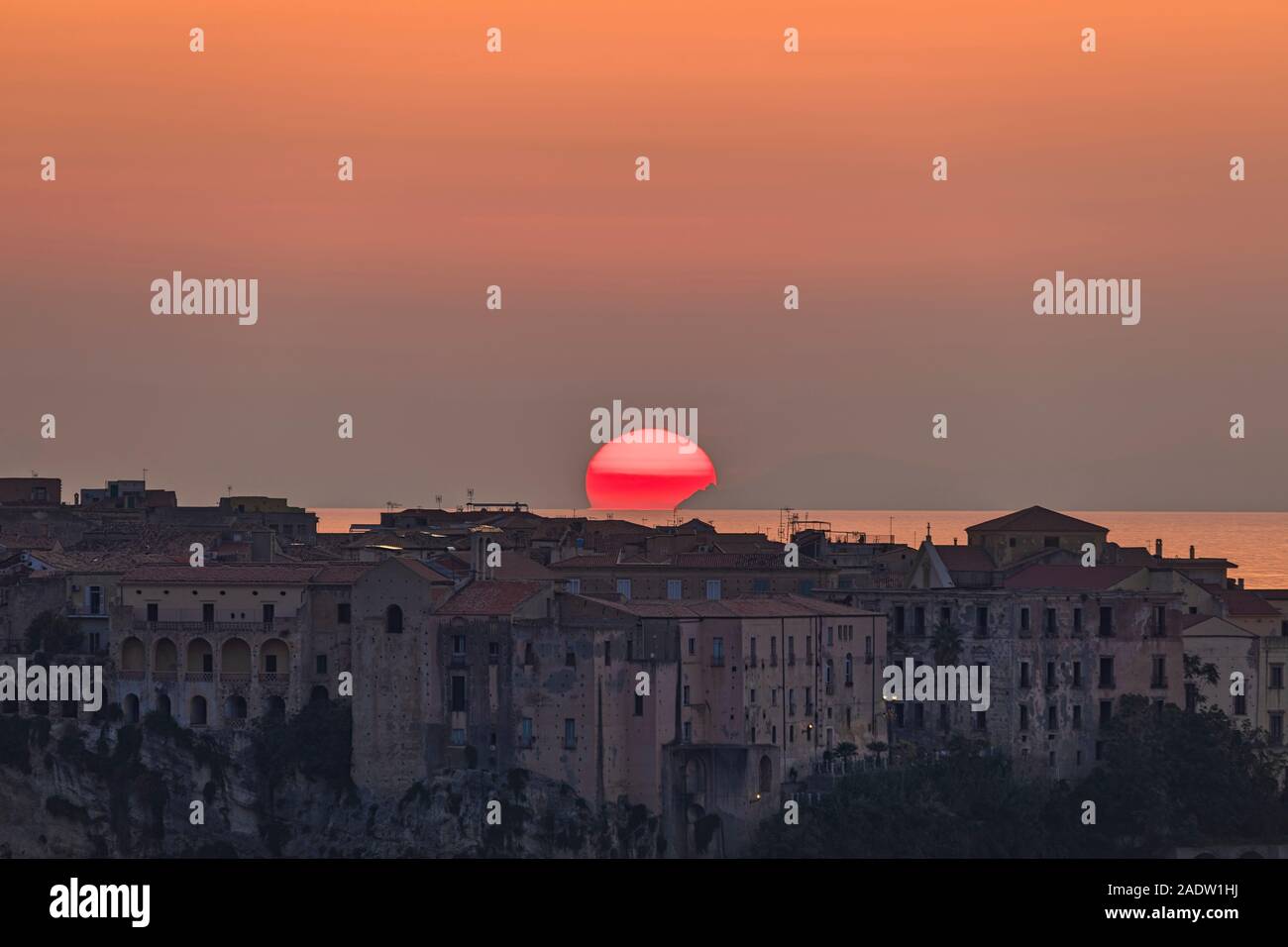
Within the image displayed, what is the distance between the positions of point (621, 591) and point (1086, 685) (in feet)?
57.3

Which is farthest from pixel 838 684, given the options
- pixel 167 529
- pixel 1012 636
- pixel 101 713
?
pixel 167 529

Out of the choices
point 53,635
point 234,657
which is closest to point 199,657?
point 234,657

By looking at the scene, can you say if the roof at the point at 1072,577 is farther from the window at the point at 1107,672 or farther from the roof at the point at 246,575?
the roof at the point at 246,575

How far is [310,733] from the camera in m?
113

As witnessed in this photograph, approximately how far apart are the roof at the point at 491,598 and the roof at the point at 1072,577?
55.2 feet

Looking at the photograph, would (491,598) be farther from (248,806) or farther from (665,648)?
(248,806)

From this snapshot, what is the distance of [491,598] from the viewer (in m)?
110

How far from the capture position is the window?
4518 inches

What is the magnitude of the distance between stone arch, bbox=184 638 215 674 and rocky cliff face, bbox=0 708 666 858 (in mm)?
2026

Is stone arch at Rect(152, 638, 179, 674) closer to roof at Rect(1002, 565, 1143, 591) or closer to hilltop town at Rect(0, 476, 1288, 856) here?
hilltop town at Rect(0, 476, 1288, 856)

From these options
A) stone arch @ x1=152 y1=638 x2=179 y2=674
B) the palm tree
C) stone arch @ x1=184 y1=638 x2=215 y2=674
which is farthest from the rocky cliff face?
the palm tree

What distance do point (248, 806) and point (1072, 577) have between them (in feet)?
91.4
